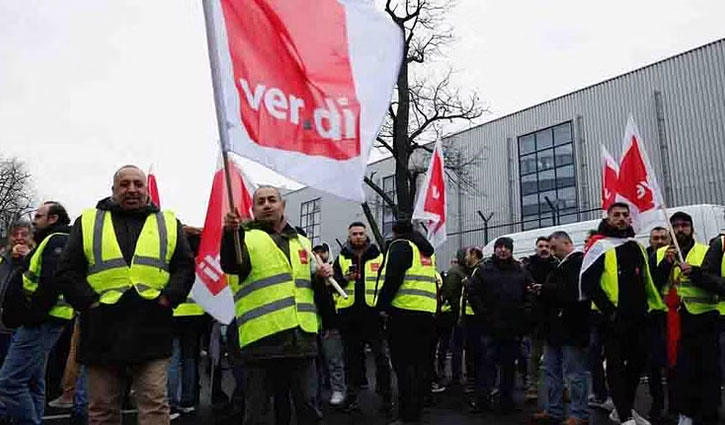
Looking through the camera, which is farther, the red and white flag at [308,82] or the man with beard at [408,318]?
the man with beard at [408,318]

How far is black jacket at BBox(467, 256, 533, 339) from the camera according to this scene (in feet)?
23.5

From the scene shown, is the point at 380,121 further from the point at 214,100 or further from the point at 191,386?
the point at 191,386

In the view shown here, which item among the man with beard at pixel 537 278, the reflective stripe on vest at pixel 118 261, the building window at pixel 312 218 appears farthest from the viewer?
the building window at pixel 312 218

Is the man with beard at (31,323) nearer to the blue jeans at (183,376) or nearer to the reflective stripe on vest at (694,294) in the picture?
the blue jeans at (183,376)

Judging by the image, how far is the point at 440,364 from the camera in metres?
10.2

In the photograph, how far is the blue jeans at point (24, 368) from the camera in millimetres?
4957

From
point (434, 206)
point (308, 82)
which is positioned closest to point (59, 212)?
point (308, 82)

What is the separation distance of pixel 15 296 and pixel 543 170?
23540mm

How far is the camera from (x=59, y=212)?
5.49 metres

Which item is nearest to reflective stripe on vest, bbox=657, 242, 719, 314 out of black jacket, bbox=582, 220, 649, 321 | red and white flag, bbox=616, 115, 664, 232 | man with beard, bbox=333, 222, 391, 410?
black jacket, bbox=582, 220, 649, 321

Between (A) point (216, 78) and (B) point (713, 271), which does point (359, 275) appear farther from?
(A) point (216, 78)

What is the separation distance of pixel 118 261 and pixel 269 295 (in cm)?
91

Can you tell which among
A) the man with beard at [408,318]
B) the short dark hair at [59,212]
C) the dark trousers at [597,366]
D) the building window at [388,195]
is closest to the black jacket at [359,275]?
the man with beard at [408,318]

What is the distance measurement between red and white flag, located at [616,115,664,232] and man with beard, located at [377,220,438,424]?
6.83 feet
